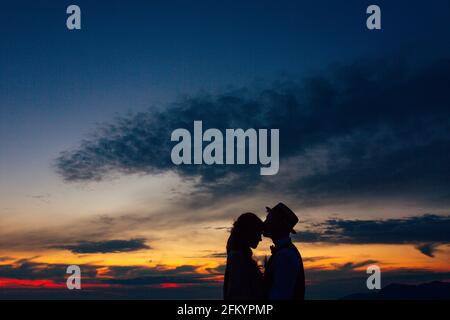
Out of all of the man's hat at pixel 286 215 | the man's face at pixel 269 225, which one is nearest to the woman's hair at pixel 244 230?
the man's face at pixel 269 225

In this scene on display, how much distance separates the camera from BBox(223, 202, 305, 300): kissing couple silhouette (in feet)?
19.8

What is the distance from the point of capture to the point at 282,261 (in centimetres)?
604

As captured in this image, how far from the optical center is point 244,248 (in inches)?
260

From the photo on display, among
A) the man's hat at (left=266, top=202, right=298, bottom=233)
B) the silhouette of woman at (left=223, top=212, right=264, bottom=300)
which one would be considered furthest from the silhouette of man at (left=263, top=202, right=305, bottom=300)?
the silhouette of woman at (left=223, top=212, right=264, bottom=300)

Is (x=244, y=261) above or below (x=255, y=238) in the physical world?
below

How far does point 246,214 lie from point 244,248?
43cm

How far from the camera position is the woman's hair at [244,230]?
6551 mm

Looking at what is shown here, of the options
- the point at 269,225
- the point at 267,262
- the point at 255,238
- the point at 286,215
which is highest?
the point at 286,215

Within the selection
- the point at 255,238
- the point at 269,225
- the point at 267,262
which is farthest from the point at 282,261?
the point at 255,238

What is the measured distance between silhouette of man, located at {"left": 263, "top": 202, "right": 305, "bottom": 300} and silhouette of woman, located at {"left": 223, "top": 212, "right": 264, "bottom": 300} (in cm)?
16

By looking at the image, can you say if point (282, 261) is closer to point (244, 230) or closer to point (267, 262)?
point (267, 262)

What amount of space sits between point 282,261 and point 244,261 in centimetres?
65
